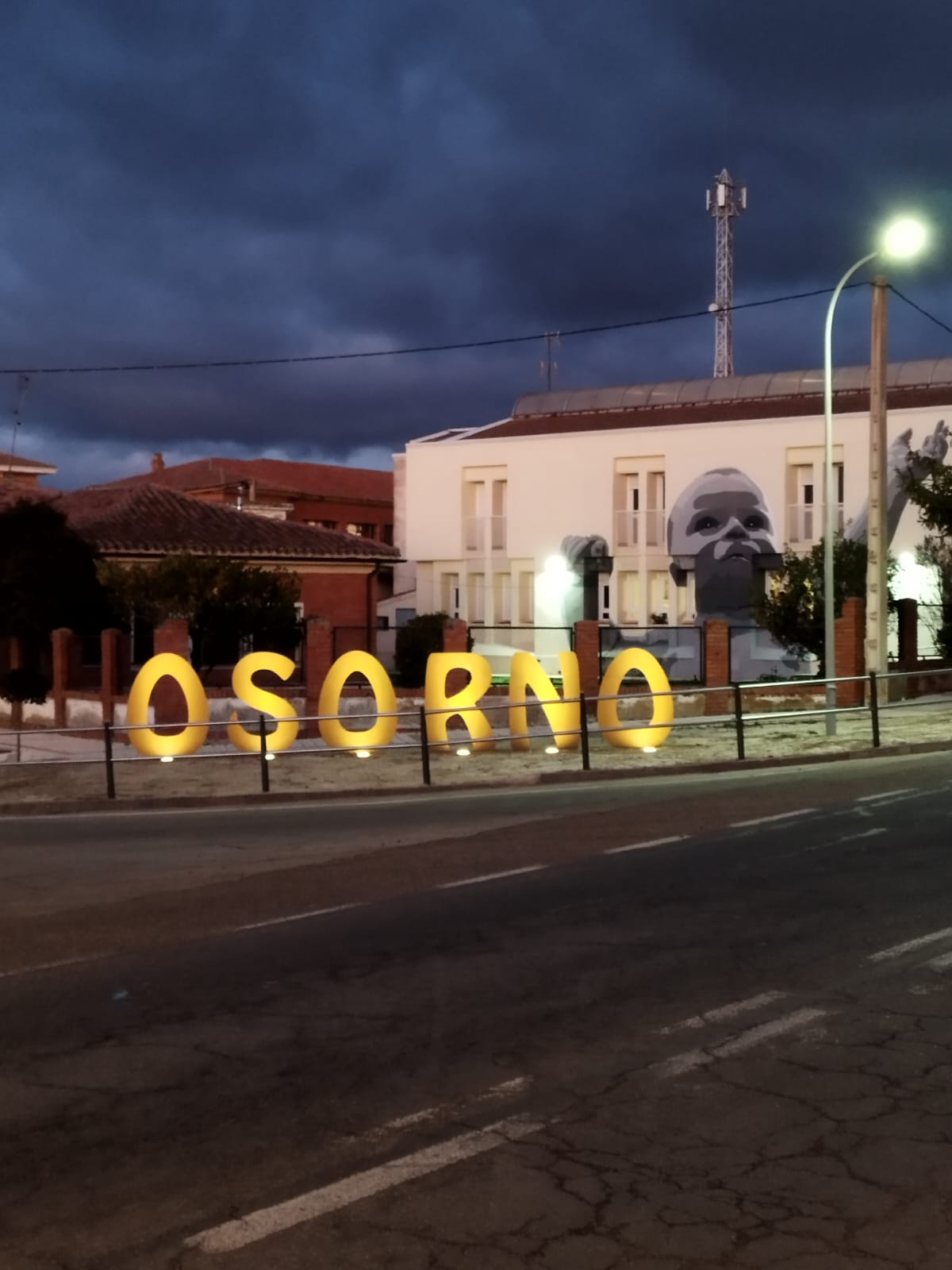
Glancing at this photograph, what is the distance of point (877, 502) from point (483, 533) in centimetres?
2692

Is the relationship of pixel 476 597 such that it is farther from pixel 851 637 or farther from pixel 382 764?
pixel 382 764

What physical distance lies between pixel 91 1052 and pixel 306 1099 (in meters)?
1.36

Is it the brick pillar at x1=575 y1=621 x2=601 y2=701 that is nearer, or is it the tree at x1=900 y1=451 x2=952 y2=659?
the brick pillar at x1=575 y1=621 x2=601 y2=701

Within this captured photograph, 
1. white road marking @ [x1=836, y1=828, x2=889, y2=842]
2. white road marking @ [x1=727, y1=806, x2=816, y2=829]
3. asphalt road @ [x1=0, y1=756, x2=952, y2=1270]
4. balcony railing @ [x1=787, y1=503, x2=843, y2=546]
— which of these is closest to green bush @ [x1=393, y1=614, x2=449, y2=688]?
balcony railing @ [x1=787, y1=503, x2=843, y2=546]

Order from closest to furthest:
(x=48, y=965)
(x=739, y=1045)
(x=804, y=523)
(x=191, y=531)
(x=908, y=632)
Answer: (x=739, y=1045), (x=48, y=965), (x=908, y=632), (x=191, y=531), (x=804, y=523)

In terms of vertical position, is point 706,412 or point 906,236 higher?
point 706,412

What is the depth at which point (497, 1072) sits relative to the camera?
670cm

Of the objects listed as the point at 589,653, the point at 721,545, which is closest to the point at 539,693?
the point at 589,653

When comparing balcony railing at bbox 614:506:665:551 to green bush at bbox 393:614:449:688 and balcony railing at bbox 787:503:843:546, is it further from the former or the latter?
green bush at bbox 393:614:449:688

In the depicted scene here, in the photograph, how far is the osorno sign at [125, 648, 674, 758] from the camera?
22922 millimetres

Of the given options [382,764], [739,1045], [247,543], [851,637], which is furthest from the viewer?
[247,543]

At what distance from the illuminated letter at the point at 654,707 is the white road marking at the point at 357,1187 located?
17504mm

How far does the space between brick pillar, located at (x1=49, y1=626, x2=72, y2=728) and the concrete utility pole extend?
1586cm

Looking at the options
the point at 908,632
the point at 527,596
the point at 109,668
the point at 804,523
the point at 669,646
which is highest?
the point at 804,523
